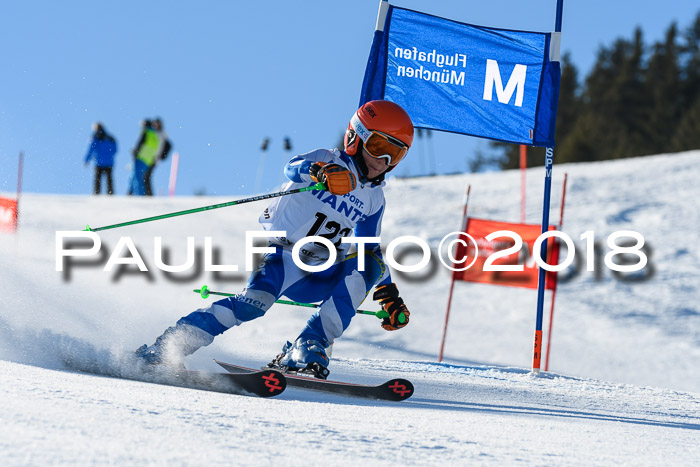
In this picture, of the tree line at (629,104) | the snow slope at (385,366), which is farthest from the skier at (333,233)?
the tree line at (629,104)

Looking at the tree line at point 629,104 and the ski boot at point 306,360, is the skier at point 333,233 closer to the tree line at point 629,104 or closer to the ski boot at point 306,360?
the ski boot at point 306,360

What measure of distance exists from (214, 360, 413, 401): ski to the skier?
0.29ft

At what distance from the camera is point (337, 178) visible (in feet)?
12.1

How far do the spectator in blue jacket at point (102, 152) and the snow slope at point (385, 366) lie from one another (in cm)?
151

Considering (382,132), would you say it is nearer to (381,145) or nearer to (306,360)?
(381,145)

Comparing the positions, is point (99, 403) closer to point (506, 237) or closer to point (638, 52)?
point (506, 237)

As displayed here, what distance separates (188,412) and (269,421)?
0.24 metres

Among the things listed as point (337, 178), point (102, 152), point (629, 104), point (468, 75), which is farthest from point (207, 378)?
point (629, 104)

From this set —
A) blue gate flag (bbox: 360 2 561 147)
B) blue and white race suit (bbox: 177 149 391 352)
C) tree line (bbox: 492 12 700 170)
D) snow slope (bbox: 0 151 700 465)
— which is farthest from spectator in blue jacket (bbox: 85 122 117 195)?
tree line (bbox: 492 12 700 170)

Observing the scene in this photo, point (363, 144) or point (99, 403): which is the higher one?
point (363, 144)

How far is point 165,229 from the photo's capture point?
12547 mm

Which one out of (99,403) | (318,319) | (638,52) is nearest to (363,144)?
(318,319)

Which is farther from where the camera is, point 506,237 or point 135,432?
point 506,237

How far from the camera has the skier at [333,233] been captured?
3791 mm
